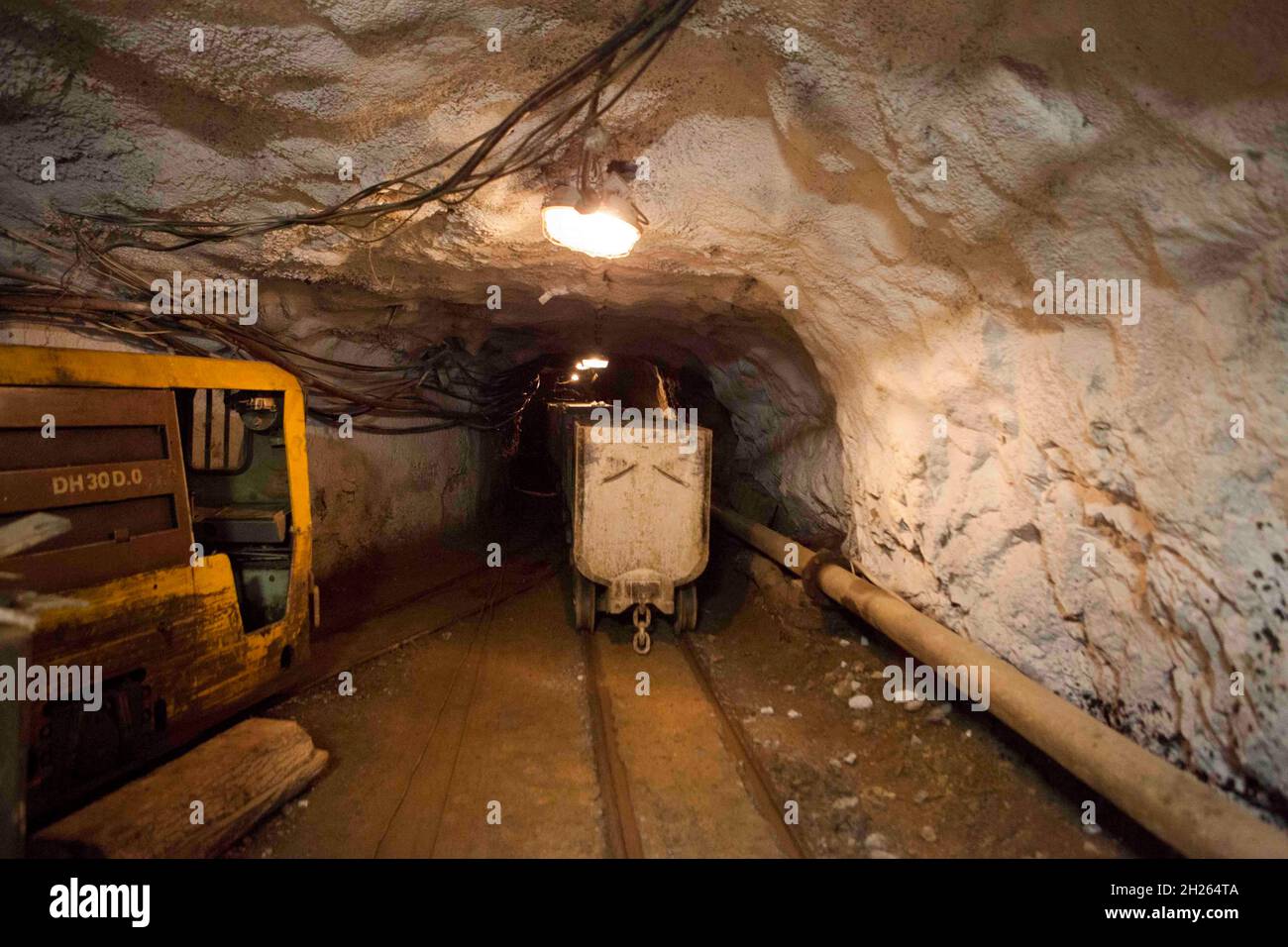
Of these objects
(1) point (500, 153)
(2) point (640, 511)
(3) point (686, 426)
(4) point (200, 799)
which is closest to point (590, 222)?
(1) point (500, 153)

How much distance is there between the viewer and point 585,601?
275 inches

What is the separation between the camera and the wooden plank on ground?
296 centimetres

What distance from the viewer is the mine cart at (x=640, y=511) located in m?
6.40

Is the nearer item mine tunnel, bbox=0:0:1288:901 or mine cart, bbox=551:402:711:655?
mine tunnel, bbox=0:0:1288:901

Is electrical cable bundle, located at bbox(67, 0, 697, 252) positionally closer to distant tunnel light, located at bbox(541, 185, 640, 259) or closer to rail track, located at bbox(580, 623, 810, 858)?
distant tunnel light, located at bbox(541, 185, 640, 259)

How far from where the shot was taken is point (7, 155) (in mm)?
4047

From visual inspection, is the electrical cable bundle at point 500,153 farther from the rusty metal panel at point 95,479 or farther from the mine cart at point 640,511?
the mine cart at point 640,511

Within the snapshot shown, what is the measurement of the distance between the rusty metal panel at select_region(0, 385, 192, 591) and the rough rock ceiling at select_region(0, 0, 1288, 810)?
1.83 metres

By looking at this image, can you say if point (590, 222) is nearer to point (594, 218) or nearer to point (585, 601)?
point (594, 218)

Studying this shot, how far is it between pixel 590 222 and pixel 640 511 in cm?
325

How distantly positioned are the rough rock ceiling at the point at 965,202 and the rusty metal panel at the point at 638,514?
202 centimetres

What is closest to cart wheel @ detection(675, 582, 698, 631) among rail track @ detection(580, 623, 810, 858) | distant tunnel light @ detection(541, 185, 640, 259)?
rail track @ detection(580, 623, 810, 858)
